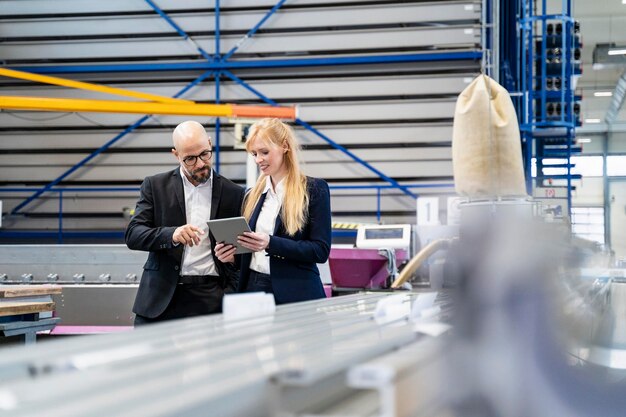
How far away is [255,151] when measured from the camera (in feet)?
8.00

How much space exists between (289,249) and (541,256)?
3.52 feet

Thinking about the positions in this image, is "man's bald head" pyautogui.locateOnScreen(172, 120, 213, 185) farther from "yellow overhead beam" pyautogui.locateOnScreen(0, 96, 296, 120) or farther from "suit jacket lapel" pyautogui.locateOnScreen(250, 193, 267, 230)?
"yellow overhead beam" pyautogui.locateOnScreen(0, 96, 296, 120)

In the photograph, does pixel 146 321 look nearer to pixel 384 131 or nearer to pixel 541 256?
pixel 541 256

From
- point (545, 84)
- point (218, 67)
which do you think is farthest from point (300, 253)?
point (218, 67)

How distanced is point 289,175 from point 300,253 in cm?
28

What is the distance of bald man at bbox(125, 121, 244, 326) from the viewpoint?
2.49 metres

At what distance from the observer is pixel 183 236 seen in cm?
238

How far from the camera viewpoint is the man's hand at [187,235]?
2381 millimetres

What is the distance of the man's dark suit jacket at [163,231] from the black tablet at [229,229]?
0.18 meters

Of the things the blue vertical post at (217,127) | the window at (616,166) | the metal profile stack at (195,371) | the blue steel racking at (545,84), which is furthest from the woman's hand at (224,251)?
the blue vertical post at (217,127)

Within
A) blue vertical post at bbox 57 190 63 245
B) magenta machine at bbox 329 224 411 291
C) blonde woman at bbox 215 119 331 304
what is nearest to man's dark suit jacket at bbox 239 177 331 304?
blonde woman at bbox 215 119 331 304

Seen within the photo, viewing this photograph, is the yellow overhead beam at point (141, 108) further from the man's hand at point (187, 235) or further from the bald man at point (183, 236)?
the man's hand at point (187, 235)

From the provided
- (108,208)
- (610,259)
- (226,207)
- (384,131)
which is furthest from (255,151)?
(108,208)

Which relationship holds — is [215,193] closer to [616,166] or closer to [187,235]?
[187,235]
